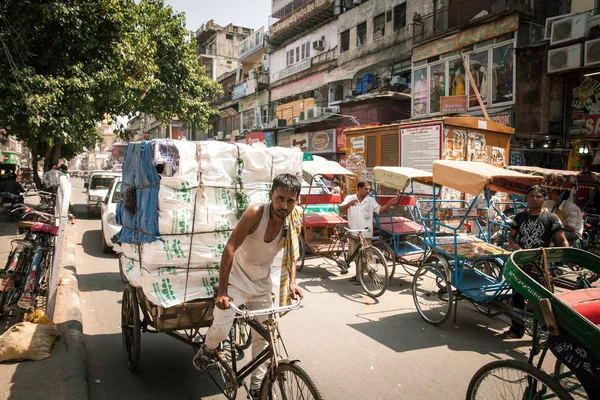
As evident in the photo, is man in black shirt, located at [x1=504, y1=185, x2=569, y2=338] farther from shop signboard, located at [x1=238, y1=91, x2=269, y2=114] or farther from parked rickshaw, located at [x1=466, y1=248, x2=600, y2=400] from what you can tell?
shop signboard, located at [x1=238, y1=91, x2=269, y2=114]

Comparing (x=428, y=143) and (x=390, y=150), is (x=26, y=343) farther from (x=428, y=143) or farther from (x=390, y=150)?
(x=390, y=150)

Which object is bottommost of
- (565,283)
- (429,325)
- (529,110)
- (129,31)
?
(429,325)

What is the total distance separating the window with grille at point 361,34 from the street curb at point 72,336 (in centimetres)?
2052

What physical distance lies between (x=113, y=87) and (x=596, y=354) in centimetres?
1254

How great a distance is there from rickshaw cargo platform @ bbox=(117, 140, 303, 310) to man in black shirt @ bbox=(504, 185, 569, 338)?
11.3 feet

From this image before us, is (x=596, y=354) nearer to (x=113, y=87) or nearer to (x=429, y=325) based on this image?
(x=429, y=325)

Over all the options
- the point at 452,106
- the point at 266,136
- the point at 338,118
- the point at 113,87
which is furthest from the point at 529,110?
the point at 266,136

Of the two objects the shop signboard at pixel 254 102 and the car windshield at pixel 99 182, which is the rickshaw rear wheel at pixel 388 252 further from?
the shop signboard at pixel 254 102

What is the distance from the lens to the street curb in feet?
11.1

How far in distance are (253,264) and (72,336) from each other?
2.59m

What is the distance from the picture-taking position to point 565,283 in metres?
4.81

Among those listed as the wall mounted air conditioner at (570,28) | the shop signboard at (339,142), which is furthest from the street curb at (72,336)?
the shop signboard at (339,142)

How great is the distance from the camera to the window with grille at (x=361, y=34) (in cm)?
2329

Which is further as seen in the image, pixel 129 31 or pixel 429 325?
pixel 129 31
